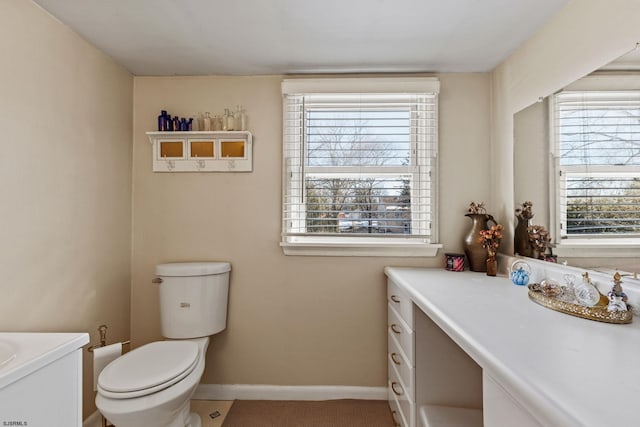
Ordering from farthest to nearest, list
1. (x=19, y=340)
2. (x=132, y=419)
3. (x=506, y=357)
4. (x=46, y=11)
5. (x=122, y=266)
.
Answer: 1. (x=122, y=266)
2. (x=46, y=11)
3. (x=132, y=419)
4. (x=19, y=340)
5. (x=506, y=357)

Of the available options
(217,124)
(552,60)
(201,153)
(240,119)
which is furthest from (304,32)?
(552,60)

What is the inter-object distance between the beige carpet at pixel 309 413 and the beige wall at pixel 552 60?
1282 millimetres

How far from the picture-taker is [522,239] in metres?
1.74

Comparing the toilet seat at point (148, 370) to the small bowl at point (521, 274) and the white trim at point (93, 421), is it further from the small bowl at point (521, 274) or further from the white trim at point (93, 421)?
the small bowl at point (521, 274)

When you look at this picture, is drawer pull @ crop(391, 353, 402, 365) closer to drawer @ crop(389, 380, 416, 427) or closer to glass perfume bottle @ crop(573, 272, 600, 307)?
drawer @ crop(389, 380, 416, 427)

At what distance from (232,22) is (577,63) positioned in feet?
5.24

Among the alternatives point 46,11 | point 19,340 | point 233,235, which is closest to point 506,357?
point 19,340

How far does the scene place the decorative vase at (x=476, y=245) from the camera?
1.92 m

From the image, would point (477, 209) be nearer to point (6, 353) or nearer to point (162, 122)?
point (162, 122)

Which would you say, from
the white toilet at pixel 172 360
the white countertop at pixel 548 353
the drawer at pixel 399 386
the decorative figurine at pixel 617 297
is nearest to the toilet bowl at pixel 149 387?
the white toilet at pixel 172 360

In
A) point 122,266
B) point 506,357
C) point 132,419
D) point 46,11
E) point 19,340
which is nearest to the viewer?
point 506,357

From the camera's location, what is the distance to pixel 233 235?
6.95ft

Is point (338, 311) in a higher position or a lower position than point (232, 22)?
lower

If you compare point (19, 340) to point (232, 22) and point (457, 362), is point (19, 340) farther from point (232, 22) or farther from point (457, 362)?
point (457, 362)
